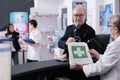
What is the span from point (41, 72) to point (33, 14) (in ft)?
19.5

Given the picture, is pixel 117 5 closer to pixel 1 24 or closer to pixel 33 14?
pixel 33 14

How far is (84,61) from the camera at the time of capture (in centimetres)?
244

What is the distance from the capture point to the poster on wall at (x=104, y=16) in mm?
5641

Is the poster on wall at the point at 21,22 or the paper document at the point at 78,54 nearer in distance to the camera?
the paper document at the point at 78,54

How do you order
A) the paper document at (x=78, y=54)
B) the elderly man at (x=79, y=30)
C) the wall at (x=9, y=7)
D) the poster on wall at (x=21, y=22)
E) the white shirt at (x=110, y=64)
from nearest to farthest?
the white shirt at (x=110, y=64)
the paper document at (x=78, y=54)
the elderly man at (x=79, y=30)
the poster on wall at (x=21, y=22)
the wall at (x=9, y=7)

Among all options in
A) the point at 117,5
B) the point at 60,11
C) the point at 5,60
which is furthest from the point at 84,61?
the point at 60,11

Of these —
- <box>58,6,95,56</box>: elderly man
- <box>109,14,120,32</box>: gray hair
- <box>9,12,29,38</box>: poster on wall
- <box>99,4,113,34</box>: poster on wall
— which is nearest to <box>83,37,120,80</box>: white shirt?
<box>109,14,120,32</box>: gray hair

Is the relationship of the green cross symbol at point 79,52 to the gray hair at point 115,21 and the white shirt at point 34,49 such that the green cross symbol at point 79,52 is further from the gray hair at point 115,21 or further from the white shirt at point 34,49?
the white shirt at point 34,49

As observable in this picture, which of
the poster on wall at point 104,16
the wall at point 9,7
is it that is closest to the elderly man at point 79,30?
the poster on wall at point 104,16

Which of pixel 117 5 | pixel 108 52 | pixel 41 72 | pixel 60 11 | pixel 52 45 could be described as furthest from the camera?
pixel 60 11

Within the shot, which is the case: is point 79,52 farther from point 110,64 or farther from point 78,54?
point 110,64

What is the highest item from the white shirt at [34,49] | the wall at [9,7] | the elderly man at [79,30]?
the wall at [9,7]

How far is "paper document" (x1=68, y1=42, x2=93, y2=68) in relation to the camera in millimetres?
2367

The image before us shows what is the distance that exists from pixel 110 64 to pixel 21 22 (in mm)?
7658
